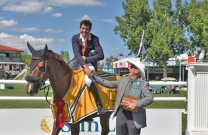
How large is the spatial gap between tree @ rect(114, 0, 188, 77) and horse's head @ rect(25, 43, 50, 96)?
41.2 meters

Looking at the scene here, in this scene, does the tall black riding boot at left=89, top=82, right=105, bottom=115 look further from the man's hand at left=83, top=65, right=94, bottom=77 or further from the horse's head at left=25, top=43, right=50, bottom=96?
the horse's head at left=25, top=43, right=50, bottom=96

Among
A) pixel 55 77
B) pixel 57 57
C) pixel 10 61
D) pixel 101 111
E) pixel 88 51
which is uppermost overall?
pixel 10 61

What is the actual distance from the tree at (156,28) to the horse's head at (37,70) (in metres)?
41.2

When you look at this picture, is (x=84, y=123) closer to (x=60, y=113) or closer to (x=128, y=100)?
(x=60, y=113)

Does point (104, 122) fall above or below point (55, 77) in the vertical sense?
below

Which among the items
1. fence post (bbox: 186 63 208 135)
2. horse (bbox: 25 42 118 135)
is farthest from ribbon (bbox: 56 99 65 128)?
fence post (bbox: 186 63 208 135)

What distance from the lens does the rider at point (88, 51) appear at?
486cm

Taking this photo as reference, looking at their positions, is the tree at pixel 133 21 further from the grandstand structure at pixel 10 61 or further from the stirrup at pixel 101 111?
the grandstand structure at pixel 10 61

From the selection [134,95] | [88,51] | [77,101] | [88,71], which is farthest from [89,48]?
[134,95]

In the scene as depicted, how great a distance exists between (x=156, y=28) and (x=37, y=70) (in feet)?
140

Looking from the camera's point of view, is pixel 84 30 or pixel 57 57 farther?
pixel 84 30

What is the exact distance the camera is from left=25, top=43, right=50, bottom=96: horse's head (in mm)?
4176

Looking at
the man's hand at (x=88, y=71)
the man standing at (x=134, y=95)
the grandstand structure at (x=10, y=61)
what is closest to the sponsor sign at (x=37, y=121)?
the man's hand at (x=88, y=71)

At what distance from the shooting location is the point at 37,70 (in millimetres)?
4316
